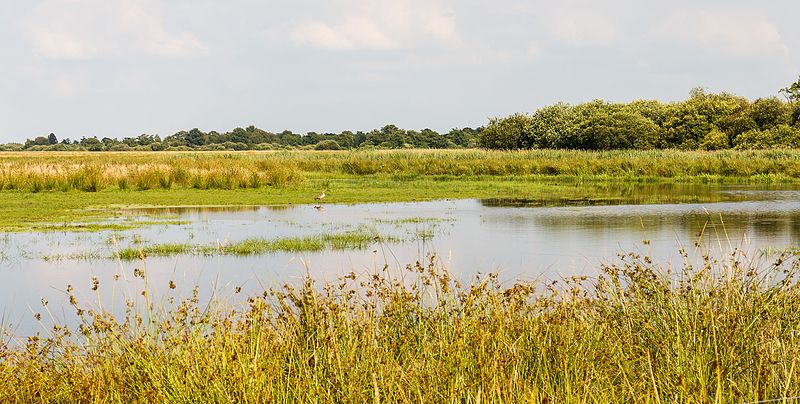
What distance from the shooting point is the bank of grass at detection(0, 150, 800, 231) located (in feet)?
84.9

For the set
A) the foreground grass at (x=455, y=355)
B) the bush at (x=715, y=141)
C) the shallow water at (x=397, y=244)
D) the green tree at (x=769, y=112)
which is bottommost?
the shallow water at (x=397, y=244)

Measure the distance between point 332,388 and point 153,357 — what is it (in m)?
1.10

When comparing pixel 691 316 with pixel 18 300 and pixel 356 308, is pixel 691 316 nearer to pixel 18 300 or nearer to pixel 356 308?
pixel 356 308

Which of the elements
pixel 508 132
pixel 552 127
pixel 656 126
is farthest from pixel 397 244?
pixel 508 132

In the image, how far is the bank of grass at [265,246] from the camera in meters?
14.4

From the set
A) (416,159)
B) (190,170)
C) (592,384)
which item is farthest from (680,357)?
(416,159)

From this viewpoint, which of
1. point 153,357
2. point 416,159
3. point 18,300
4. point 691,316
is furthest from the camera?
point 416,159

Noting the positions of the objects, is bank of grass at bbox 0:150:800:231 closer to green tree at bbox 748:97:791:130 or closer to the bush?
green tree at bbox 748:97:791:130

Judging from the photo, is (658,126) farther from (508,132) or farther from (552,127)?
(508,132)

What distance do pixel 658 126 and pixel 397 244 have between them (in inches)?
2212

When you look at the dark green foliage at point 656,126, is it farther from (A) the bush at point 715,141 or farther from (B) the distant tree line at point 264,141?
(B) the distant tree line at point 264,141

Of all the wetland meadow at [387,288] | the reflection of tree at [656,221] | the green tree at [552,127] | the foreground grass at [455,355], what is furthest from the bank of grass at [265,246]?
the green tree at [552,127]

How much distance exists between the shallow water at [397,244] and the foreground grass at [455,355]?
0.96 meters

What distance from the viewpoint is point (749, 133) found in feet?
198
